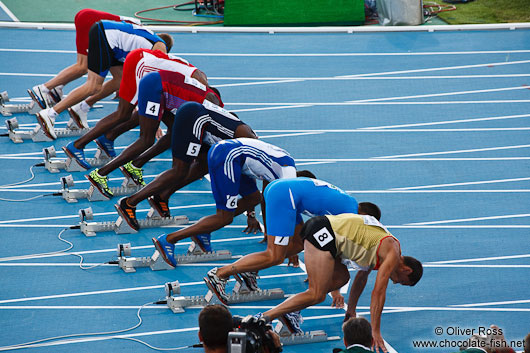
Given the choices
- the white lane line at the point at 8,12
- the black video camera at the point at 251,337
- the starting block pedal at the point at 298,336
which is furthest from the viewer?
the white lane line at the point at 8,12

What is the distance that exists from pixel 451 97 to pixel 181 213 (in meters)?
4.43

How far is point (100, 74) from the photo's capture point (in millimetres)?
9555

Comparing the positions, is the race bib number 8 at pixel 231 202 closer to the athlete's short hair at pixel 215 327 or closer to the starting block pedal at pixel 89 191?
the starting block pedal at pixel 89 191

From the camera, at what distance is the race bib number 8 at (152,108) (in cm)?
816

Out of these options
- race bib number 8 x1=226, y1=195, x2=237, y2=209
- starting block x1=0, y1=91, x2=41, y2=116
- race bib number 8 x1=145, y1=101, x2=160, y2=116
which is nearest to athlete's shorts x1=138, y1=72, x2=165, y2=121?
race bib number 8 x1=145, y1=101, x2=160, y2=116

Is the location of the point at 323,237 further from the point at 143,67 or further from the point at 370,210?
the point at 143,67

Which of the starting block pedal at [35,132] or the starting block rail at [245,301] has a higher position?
the starting block pedal at [35,132]

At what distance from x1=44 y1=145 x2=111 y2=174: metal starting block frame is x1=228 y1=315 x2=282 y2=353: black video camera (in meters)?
4.52

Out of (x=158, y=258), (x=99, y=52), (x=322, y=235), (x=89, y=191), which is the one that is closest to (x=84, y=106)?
(x=99, y=52)

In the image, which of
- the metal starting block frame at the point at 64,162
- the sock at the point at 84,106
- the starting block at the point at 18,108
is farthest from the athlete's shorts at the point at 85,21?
the metal starting block frame at the point at 64,162

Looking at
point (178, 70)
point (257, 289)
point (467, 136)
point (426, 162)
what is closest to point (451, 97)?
point (467, 136)

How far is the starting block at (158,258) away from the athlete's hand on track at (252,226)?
1.86ft

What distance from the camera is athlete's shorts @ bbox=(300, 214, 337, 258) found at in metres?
5.95

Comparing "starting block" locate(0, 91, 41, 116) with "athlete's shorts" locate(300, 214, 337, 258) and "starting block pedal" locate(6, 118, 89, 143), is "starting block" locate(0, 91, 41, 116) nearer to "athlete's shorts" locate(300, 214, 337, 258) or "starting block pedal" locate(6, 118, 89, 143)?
"starting block pedal" locate(6, 118, 89, 143)
